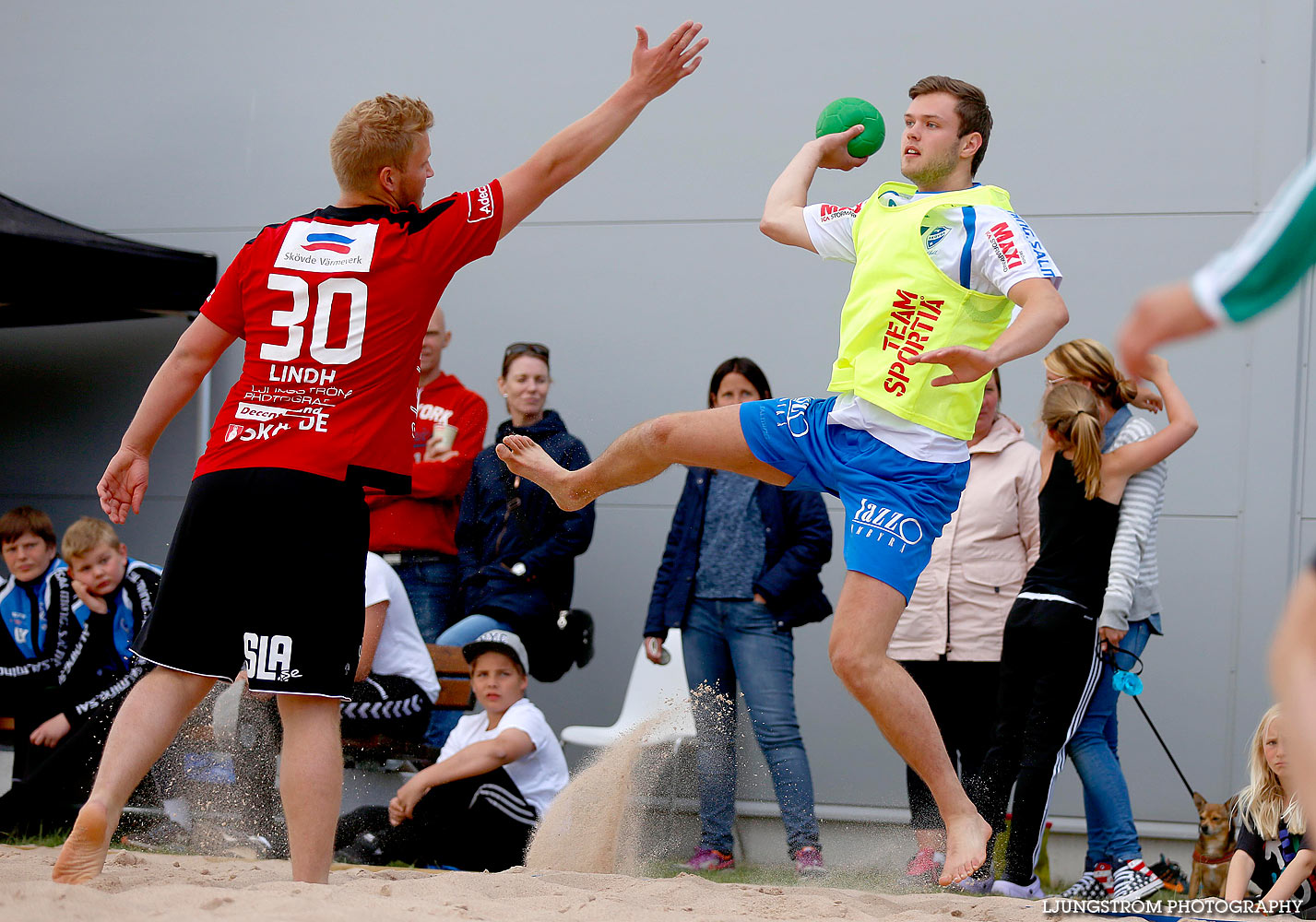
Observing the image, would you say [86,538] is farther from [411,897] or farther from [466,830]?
[411,897]

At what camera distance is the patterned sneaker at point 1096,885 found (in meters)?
4.41

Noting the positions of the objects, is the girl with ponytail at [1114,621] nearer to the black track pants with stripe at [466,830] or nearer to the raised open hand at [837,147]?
the raised open hand at [837,147]

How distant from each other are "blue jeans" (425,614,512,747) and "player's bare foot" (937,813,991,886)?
2.51m

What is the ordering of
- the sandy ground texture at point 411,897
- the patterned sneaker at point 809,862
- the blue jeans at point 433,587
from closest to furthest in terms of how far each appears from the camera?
the sandy ground texture at point 411,897 < the patterned sneaker at point 809,862 < the blue jeans at point 433,587

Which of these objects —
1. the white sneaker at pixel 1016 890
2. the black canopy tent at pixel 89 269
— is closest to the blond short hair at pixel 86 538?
the black canopy tent at pixel 89 269

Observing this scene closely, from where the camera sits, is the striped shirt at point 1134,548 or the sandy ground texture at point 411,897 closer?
the sandy ground texture at point 411,897

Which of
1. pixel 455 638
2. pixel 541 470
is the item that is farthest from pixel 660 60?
pixel 455 638

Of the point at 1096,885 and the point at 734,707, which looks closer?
the point at 1096,885

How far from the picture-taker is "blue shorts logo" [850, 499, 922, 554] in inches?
126

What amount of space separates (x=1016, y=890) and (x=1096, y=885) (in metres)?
0.44

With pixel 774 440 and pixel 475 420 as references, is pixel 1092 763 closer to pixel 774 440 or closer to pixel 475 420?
pixel 774 440

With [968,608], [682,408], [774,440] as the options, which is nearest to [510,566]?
[682,408]

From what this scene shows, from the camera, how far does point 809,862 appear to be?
4742 millimetres

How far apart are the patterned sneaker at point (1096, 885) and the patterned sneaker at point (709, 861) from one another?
132 centimetres
